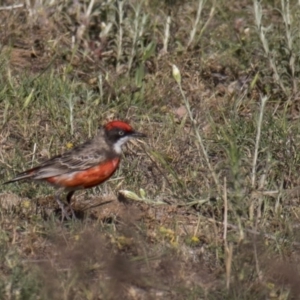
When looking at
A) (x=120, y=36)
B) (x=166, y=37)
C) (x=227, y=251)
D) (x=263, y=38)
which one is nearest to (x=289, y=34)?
(x=263, y=38)

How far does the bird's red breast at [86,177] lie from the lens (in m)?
8.46

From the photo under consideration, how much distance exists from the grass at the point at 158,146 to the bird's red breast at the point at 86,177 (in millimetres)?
195

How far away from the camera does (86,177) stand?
8469mm

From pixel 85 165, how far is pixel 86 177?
11 centimetres

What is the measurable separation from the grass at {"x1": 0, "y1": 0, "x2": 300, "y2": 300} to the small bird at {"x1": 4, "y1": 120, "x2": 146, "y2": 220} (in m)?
0.19

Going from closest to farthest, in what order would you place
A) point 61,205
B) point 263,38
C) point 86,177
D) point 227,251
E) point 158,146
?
point 227,251
point 61,205
point 86,177
point 158,146
point 263,38

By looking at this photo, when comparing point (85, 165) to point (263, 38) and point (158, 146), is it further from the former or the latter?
point (263, 38)

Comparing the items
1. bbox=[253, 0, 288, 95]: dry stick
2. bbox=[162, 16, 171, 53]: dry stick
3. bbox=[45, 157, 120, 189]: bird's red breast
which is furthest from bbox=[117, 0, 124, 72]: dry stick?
bbox=[45, 157, 120, 189]: bird's red breast

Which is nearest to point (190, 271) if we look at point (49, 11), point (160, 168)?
point (160, 168)

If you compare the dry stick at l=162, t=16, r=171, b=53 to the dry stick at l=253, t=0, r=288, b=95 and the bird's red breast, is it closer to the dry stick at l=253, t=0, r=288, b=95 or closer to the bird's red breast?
the dry stick at l=253, t=0, r=288, b=95

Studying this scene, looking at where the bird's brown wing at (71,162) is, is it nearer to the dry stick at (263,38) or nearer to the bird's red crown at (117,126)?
the bird's red crown at (117,126)

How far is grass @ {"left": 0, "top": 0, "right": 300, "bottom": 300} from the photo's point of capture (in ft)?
22.5

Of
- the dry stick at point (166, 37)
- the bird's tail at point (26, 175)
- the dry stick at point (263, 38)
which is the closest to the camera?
the bird's tail at point (26, 175)

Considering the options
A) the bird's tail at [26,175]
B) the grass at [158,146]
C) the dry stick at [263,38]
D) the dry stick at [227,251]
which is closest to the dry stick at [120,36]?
the grass at [158,146]
